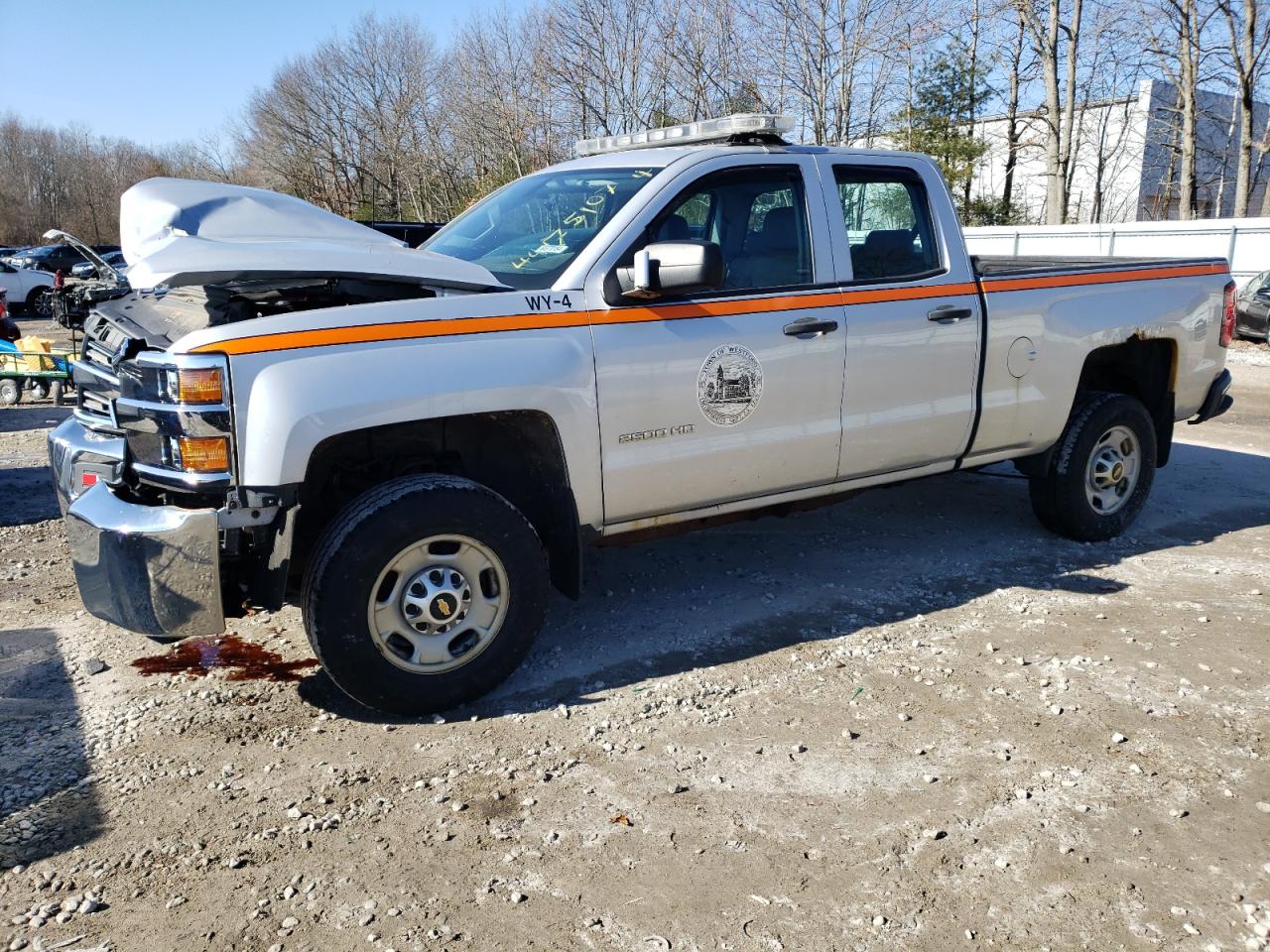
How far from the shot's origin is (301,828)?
10.1 feet

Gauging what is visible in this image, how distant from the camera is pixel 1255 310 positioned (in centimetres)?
1620

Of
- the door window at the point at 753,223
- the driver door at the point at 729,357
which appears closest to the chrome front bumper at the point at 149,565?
the driver door at the point at 729,357

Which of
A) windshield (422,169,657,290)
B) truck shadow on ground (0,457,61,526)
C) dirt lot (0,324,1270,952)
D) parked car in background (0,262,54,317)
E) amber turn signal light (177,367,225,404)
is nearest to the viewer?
dirt lot (0,324,1270,952)

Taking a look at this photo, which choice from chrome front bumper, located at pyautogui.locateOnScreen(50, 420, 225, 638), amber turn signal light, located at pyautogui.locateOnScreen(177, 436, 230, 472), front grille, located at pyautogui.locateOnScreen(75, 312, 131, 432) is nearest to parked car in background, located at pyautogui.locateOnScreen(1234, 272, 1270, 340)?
front grille, located at pyautogui.locateOnScreen(75, 312, 131, 432)

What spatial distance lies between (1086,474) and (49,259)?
103ft

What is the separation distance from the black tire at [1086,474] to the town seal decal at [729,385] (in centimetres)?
231

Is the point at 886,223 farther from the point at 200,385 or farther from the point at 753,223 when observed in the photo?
the point at 200,385

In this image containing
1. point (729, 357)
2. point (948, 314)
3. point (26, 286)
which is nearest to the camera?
point (729, 357)

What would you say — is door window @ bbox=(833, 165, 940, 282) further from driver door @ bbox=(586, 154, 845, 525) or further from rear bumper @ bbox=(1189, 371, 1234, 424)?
rear bumper @ bbox=(1189, 371, 1234, 424)

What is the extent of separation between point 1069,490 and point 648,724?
3184 mm

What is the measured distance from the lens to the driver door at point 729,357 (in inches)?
158

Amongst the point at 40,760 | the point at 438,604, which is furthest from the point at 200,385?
the point at 40,760

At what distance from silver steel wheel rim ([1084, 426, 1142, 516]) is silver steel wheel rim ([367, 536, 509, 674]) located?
3.66 m

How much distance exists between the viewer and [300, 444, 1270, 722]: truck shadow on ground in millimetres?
4273
